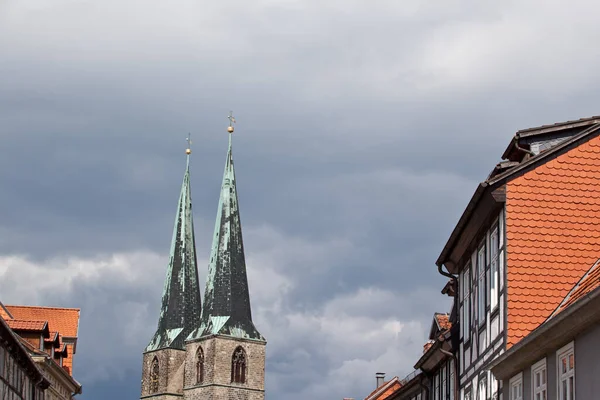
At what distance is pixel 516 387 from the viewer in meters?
21.1

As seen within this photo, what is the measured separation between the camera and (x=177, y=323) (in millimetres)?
129875

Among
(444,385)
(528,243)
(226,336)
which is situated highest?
(226,336)

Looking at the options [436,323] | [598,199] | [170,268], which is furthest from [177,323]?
[598,199]

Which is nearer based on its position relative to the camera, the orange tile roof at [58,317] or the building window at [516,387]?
the building window at [516,387]

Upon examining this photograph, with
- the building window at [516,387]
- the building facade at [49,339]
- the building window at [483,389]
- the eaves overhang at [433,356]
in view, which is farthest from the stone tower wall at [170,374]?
the building window at [516,387]

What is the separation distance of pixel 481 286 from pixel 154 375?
358 ft

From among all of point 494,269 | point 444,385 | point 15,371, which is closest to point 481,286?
point 494,269

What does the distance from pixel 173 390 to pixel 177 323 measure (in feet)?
21.8

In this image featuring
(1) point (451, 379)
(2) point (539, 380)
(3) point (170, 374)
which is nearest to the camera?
(2) point (539, 380)

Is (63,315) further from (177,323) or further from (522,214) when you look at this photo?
(177,323)

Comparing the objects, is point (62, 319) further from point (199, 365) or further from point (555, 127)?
point (199, 365)

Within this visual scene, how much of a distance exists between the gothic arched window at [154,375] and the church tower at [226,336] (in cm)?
512

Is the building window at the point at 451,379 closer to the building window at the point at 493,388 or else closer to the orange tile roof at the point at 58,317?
the building window at the point at 493,388

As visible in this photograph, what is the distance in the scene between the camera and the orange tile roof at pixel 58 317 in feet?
171
